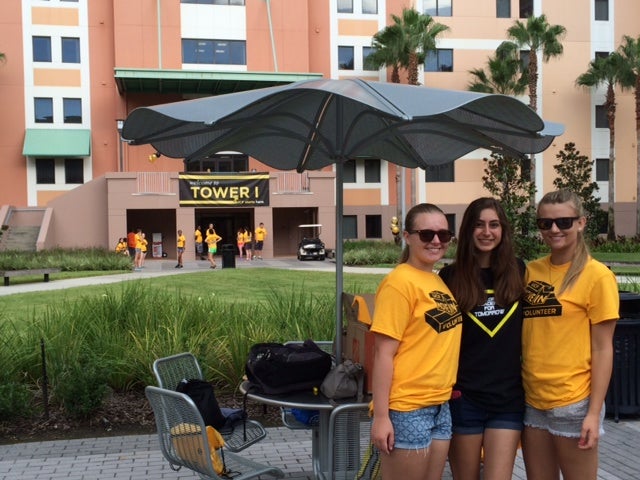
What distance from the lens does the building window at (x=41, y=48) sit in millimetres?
38219

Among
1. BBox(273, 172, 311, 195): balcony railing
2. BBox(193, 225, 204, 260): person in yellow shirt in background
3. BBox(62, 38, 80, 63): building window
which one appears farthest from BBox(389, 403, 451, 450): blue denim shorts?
BBox(62, 38, 80, 63): building window

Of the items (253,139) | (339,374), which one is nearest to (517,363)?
(339,374)

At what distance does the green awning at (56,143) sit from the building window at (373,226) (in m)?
16.4

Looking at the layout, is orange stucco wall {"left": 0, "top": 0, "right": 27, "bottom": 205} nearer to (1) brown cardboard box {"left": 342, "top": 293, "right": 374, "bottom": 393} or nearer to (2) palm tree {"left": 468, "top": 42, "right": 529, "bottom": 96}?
(2) palm tree {"left": 468, "top": 42, "right": 529, "bottom": 96}

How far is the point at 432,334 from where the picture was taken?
3094 mm

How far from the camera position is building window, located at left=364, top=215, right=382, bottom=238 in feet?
136

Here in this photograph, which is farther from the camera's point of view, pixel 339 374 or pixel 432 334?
pixel 339 374

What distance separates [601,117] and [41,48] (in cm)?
3374

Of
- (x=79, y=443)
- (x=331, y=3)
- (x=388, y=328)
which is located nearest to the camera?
(x=388, y=328)

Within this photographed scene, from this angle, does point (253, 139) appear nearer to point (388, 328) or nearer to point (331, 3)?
point (388, 328)

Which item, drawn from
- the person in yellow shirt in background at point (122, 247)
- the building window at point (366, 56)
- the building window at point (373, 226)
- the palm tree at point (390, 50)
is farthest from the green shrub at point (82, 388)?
the building window at point (366, 56)

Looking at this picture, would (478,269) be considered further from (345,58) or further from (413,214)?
(345,58)

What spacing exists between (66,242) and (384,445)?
35240mm

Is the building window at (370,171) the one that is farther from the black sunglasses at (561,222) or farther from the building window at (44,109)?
the black sunglasses at (561,222)
